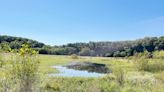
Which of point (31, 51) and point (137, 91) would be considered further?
point (137, 91)

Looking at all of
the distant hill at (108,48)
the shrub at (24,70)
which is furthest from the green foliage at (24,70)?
the distant hill at (108,48)

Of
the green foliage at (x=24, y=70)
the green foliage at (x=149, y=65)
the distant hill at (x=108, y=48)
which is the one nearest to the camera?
the green foliage at (x=24, y=70)

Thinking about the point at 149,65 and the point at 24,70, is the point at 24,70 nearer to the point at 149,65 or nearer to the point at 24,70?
the point at 24,70

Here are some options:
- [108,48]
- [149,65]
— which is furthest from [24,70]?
[108,48]

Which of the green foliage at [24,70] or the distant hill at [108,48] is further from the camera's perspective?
the distant hill at [108,48]

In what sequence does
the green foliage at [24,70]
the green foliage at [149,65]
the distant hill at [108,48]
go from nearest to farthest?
the green foliage at [24,70] < the green foliage at [149,65] < the distant hill at [108,48]

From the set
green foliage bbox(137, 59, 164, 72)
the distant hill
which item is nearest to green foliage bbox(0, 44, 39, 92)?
green foliage bbox(137, 59, 164, 72)

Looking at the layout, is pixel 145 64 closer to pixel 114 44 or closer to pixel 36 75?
pixel 36 75

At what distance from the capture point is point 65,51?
77625 millimetres

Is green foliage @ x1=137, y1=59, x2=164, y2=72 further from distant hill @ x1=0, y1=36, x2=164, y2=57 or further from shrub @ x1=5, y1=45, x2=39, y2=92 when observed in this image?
shrub @ x1=5, y1=45, x2=39, y2=92

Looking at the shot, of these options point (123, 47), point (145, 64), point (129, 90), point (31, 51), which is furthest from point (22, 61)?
point (123, 47)

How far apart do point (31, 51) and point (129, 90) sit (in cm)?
591

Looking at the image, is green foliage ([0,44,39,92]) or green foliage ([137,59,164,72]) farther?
green foliage ([137,59,164,72])

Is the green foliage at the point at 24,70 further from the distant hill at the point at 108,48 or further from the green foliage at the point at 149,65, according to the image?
the distant hill at the point at 108,48
